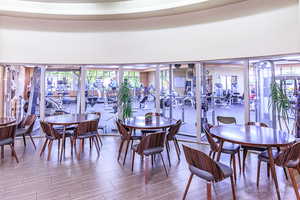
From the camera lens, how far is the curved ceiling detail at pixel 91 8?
4.72m

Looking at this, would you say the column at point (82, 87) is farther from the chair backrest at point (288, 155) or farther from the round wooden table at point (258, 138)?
the chair backrest at point (288, 155)

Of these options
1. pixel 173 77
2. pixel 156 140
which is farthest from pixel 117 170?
pixel 173 77

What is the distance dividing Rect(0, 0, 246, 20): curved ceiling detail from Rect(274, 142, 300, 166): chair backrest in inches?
150

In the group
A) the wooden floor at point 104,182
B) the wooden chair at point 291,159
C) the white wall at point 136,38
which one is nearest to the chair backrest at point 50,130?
the wooden floor at point 104,182

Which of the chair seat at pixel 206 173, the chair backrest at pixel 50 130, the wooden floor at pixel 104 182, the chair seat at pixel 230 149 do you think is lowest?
the wooden floor at pixel 104 182

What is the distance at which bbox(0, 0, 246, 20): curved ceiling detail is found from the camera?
4.72m

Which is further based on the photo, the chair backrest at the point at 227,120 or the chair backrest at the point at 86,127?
the chair backrest at the point at 227,120

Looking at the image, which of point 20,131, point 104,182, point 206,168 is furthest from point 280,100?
point 20,131

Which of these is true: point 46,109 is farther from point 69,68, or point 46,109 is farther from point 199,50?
point 199,50

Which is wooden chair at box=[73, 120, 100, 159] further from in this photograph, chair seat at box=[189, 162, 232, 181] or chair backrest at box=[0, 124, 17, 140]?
chair seat at box=[189, 162, 232, 181]

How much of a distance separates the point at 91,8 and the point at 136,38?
148 cm

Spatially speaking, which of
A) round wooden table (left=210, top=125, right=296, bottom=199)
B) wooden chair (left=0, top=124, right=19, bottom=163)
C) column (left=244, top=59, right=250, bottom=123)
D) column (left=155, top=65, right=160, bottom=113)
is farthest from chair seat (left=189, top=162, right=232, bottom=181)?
wooden chair (left=0, top=124, right=19, bottom=163)

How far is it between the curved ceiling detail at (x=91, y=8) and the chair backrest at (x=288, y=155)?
12.5 feet

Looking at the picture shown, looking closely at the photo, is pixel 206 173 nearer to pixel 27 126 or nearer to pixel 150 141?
pixel 150 141
